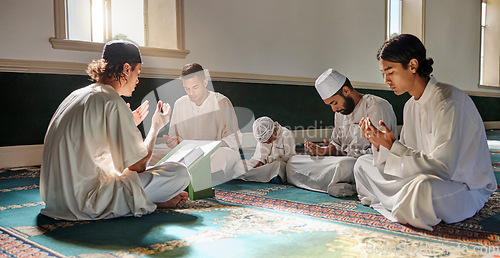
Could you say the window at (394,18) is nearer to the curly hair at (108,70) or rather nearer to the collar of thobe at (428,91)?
the collar of thobe at (428,91)

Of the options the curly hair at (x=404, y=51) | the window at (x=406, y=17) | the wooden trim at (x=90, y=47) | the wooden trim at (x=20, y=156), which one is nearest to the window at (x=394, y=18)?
the window at (x=406, y=17)

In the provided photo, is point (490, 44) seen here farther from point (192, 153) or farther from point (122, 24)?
point (192, 153)

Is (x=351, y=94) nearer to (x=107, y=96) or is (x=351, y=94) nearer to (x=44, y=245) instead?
(x=107, y=96)

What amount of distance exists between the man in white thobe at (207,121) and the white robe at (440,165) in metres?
1.80

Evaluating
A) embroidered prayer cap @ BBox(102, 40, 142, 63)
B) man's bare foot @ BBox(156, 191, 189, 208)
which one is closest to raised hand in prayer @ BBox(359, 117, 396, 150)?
man's bare foot @ BBox(156, 191, 189, 208)

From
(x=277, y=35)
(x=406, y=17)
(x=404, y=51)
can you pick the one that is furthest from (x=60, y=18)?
(x=406, y=17)

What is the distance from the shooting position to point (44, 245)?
2.11 meters

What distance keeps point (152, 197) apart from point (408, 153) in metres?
1.52

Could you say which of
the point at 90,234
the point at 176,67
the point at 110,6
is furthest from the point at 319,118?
the point at 90,234

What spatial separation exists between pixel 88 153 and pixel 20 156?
309 cm

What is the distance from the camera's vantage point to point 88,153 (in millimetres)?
2469

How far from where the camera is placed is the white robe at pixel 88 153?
97.1 inches

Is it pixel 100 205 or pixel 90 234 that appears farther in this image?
pixel 100 205

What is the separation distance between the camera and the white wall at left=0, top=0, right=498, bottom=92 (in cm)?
502
